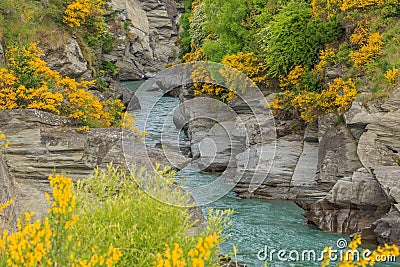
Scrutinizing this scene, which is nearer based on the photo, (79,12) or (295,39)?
(79,12)

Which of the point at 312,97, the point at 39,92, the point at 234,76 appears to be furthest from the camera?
the point at 234,76

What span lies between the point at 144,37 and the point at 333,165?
43.4 metres

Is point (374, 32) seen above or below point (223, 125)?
above

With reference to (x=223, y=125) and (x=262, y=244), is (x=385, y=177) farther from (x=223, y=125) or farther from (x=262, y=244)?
(x=223, y=125)

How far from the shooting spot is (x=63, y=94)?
20.4 m

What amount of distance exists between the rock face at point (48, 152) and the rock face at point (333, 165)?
558 centimetres

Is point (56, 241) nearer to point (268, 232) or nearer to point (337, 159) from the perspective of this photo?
point (268, 232)

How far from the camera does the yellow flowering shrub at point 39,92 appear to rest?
1845 cm

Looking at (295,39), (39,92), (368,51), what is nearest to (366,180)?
(368,51)

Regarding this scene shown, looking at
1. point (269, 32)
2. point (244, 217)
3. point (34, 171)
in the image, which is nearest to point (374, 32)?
point (269, 32)

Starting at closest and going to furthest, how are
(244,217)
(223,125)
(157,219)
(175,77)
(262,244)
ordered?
(157,219), (262,244), (244,217), (223,125), (175,77)

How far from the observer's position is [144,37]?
2391 inches

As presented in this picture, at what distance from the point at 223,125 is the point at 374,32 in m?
7.67

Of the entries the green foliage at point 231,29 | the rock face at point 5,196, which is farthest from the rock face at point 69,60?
the rock face at point 5,196
